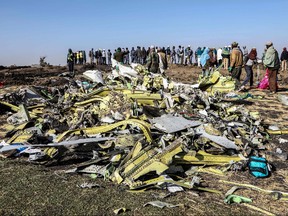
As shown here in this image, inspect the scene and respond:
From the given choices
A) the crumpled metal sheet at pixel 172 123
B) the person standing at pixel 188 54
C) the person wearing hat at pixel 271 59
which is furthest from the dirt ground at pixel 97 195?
the person standing at pixel 188 54

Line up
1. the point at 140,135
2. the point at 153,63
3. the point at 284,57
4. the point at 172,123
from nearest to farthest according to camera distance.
→ the point at 140,135
the point at 172,123
the point at 153,63
the point at 284,57

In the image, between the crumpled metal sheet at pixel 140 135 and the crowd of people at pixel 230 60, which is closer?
the crumpled metal sheet at pixel 140 135

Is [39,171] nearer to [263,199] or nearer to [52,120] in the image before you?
[52,120]

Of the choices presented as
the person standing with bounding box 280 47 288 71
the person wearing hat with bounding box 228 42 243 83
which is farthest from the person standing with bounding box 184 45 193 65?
the person wearing hat with bounding box 228 42 243 83

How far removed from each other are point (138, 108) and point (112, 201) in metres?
3.36

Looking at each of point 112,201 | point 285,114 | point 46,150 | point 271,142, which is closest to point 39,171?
point 46,150

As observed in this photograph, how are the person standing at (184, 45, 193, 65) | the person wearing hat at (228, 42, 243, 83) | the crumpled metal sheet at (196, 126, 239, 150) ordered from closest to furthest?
the crumpled metal sheet at (196, 126, 239, 150), the person wearing hat at (228, 42, 243, 83), the person standing at (184, 45, 193, 65)

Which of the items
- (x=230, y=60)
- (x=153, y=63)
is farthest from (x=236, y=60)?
(x=153, y=63)

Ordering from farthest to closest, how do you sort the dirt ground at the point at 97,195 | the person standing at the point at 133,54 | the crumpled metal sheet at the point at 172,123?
the person standing at the point at 133,54 < the crumpled metal sheet at the point at 172,123 < the dirt ground at the point at 97,195

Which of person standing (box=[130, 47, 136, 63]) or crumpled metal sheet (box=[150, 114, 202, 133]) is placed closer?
crumpled metal sheet (box=[150, 114, 202, 133])

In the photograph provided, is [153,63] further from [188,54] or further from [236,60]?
[188,54]

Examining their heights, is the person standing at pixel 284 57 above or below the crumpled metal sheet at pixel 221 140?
above

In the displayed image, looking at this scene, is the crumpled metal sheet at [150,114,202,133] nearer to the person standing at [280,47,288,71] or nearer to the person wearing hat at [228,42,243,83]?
the person wearing hat at [228,42,243,83]

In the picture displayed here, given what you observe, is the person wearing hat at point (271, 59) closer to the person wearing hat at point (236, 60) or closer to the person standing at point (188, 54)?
the person wearing hat at point (236, 60)
